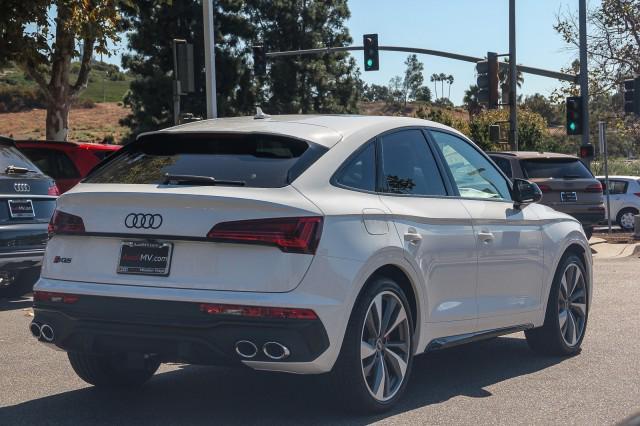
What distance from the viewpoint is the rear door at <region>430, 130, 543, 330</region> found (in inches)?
275

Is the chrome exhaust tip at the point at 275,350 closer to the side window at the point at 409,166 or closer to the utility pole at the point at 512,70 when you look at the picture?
the side window at the point at 409,166

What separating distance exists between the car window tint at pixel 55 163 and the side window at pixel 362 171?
869 cm

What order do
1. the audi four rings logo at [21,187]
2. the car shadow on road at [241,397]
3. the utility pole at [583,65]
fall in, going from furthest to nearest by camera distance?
the utility pole at [583,65]
the audi four rings logo at [21,187]
the car shadow on road at [241,397]

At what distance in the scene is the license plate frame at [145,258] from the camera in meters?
5.56

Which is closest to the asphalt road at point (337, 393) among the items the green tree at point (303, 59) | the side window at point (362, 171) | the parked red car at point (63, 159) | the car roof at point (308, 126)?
the side window at point (362, 171)

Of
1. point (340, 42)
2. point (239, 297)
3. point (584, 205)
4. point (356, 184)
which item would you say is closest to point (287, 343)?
point (239, 297)

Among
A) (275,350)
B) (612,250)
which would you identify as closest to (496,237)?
(275,350)

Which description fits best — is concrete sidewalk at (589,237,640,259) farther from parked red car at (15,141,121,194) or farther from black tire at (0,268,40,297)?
black tire at (0,268,40,297)

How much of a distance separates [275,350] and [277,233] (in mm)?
583

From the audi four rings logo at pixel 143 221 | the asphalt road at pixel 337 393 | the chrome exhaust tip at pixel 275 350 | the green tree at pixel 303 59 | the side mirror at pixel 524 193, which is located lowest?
the asphalt road at pixel 337 393

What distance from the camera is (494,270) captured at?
704cm

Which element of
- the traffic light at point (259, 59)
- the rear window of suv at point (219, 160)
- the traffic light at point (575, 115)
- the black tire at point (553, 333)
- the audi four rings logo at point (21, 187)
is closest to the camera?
the rear window of suv at point (219, 160)

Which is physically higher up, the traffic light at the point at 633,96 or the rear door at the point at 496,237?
the traffic light at the point at 633,96

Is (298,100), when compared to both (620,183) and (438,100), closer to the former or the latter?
(620,183)
